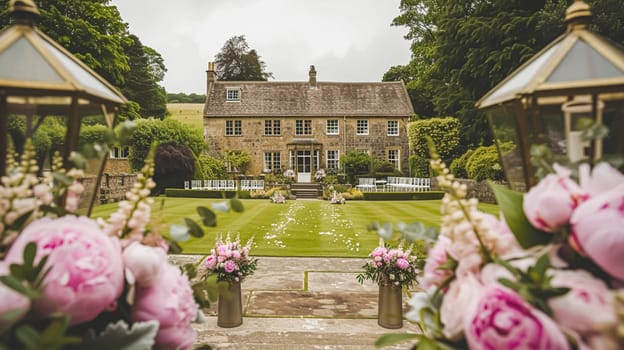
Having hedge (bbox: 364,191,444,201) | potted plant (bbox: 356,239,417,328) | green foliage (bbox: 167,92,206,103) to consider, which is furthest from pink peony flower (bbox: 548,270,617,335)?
green foliage (bbox: 167,92,206,103)

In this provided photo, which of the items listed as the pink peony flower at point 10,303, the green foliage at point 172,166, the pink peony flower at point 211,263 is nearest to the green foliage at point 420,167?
the green foliage at point 172,166

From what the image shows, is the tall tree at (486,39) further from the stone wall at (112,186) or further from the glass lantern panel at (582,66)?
the stone wall at (112,186)

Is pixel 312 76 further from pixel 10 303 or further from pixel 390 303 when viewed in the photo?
pixel 10 303

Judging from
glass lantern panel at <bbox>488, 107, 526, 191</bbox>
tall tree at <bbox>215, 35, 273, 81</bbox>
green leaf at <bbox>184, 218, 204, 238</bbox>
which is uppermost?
tall tree at <bbox>215, 35, 273, 81</bbox>

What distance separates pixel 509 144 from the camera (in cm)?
147

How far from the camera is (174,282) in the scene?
101 centimetres

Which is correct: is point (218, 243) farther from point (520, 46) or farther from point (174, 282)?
point (520, 46)

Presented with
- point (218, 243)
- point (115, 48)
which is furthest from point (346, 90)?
point (218, 243)

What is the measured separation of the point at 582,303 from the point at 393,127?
35236mm

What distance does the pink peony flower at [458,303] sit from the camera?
34.8 inches

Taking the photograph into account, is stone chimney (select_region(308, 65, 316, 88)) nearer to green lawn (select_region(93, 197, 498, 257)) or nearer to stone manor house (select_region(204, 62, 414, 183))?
stone manor house (select_region(204, 62, 414, 183))

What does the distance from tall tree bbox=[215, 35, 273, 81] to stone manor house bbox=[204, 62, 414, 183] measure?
18.8 meters

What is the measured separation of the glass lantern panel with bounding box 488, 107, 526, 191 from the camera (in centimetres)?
140

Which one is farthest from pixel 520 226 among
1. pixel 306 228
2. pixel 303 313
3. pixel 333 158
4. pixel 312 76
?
pixel 312 76
